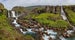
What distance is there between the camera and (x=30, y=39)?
12055 mm

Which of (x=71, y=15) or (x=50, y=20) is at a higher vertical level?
(x=71, y=15)

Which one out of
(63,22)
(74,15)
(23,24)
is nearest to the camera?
(23,24)

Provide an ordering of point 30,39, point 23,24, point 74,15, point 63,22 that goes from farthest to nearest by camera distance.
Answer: point 74,15 → point 63,22 → point 23,24 → point 30,39

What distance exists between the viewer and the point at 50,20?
19562 millimetres

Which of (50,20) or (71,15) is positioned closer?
(50,20)

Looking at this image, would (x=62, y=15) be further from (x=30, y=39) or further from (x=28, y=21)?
(x=30, y=39)

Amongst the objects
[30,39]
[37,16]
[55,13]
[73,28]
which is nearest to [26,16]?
[37,16]

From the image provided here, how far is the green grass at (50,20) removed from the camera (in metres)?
18.4

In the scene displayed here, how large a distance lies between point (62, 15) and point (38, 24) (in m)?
2.87

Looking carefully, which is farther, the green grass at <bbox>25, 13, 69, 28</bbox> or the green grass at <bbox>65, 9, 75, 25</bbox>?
the green grass at <bbox>65, 9, 75, 25</bbox>

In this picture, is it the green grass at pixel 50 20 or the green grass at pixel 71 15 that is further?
the green grass at pixel 71 15

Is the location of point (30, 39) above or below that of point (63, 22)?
above

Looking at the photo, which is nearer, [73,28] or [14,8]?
[73,28]

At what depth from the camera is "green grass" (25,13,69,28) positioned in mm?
18408
